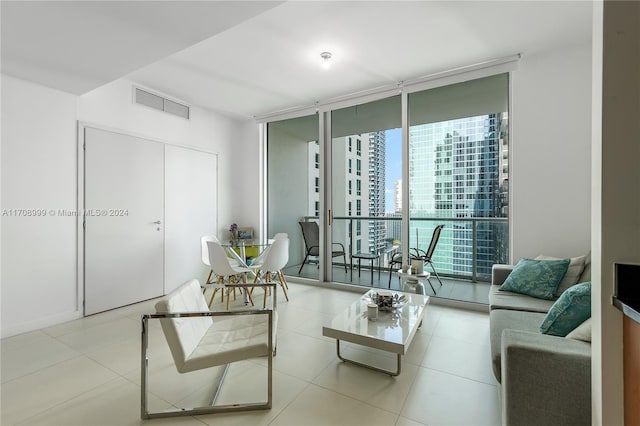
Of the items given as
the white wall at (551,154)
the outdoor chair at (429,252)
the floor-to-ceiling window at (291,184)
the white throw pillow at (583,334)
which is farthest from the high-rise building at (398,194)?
the white throw pillow at (583,334)

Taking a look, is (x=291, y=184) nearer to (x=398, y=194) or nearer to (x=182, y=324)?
(x=398, y=194)

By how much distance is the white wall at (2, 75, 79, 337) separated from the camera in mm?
2672

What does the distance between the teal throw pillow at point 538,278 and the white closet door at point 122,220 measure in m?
4.17

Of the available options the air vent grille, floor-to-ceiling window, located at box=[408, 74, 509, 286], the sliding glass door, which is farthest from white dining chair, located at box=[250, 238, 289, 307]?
the air vent grille

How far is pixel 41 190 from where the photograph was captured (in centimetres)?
288

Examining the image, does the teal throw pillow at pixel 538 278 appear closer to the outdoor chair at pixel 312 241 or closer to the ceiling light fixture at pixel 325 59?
the outdoor chair at pixel 312 241

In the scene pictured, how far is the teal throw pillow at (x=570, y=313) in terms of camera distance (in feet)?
4.94

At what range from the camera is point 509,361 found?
48.2 inches

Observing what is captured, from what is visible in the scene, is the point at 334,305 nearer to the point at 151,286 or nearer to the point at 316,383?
the point at 316,383

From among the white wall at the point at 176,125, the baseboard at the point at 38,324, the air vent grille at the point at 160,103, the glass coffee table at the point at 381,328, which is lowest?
the baseboard at the point at 38,324

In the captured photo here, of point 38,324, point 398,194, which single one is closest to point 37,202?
point 38,324

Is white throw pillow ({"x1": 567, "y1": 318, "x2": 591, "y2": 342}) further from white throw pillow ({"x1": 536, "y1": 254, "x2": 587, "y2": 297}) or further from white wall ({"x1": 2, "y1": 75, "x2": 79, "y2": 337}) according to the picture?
white wall ({"x1": 2, "y1": 75, "x2": 79, "y2": 337})

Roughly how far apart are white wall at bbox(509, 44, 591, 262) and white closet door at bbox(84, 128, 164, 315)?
4.48 m

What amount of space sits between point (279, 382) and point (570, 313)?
1786 mm
